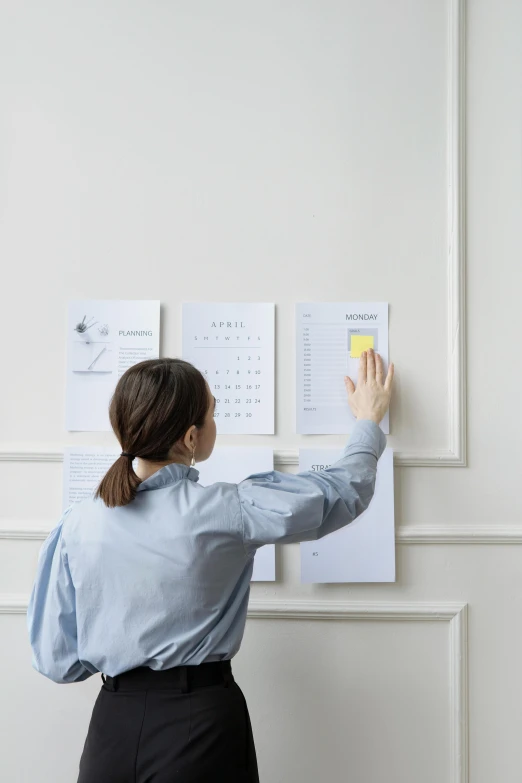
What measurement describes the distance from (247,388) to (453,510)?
1.91 feet

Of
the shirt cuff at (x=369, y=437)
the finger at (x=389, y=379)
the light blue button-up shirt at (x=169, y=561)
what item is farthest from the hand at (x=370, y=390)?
the light blue button-up shirt at (x=169, y=561)

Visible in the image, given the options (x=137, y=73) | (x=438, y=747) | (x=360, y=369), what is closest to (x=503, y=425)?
(x=360, y=369)

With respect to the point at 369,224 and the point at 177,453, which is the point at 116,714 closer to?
the point at 177,453

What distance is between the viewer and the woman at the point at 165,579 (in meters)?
1.01

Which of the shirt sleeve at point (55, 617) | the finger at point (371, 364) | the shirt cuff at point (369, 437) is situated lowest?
the shirt sleeve at point (55, 617)

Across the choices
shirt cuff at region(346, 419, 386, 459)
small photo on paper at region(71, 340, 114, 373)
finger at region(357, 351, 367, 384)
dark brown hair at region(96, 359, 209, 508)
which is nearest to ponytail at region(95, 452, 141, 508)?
dark brown hair at region(96, 359, 209, 508)

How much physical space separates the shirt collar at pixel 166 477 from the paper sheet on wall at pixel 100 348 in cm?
53

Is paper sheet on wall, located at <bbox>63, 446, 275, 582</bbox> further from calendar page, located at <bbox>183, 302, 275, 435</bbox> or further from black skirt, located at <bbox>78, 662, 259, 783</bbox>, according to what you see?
black skirt, located at <bbox>78, 662, 259, 783</bbox>

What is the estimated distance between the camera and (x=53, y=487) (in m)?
1.55

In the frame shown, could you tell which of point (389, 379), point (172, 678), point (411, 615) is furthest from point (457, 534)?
point (172, 678)

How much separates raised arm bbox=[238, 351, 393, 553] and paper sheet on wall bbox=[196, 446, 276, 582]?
303 mm

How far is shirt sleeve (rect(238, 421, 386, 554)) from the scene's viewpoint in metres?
1.03

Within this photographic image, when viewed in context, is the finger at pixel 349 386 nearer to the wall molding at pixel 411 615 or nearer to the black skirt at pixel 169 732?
the wall molding at pixel 411 615

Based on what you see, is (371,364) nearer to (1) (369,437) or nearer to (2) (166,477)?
(1) (369,437)
